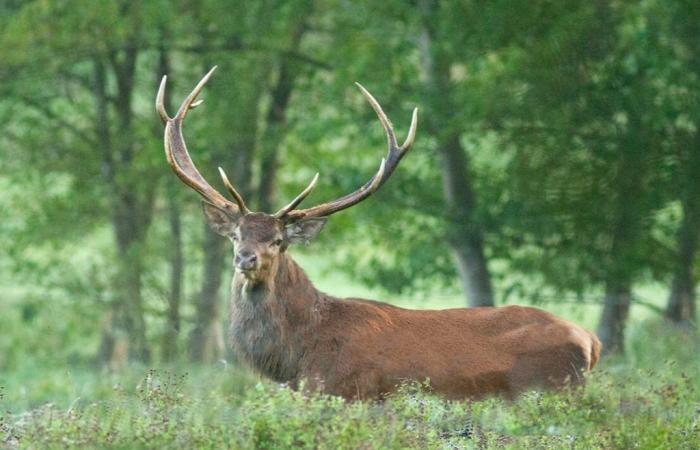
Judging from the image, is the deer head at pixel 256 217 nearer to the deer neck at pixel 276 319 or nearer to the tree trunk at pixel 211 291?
the deer neck at pixel 276 319

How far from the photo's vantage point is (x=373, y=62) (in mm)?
17219

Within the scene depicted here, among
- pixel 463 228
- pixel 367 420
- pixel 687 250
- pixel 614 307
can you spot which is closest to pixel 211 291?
pixel 463 228

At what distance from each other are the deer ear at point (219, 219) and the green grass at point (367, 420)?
46.3 inches

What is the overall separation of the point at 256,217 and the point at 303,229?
1.28 ft

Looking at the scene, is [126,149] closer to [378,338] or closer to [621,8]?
[621,8]

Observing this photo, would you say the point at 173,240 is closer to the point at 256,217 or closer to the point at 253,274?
the point at 256,217

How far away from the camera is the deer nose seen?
892cm

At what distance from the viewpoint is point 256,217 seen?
9.24 metres

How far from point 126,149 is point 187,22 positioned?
7.19ft

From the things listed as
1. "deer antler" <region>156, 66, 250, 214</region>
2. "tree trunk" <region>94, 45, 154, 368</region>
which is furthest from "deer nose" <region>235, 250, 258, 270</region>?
"tree trunk" <region>94, 45, 154, 368</region>

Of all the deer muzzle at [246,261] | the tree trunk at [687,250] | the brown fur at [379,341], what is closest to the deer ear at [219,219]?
the brown fur at [379,341]

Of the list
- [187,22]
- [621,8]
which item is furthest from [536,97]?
[187,22]

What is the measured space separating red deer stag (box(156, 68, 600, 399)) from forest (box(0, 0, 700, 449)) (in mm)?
445

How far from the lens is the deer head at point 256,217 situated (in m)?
9.08
